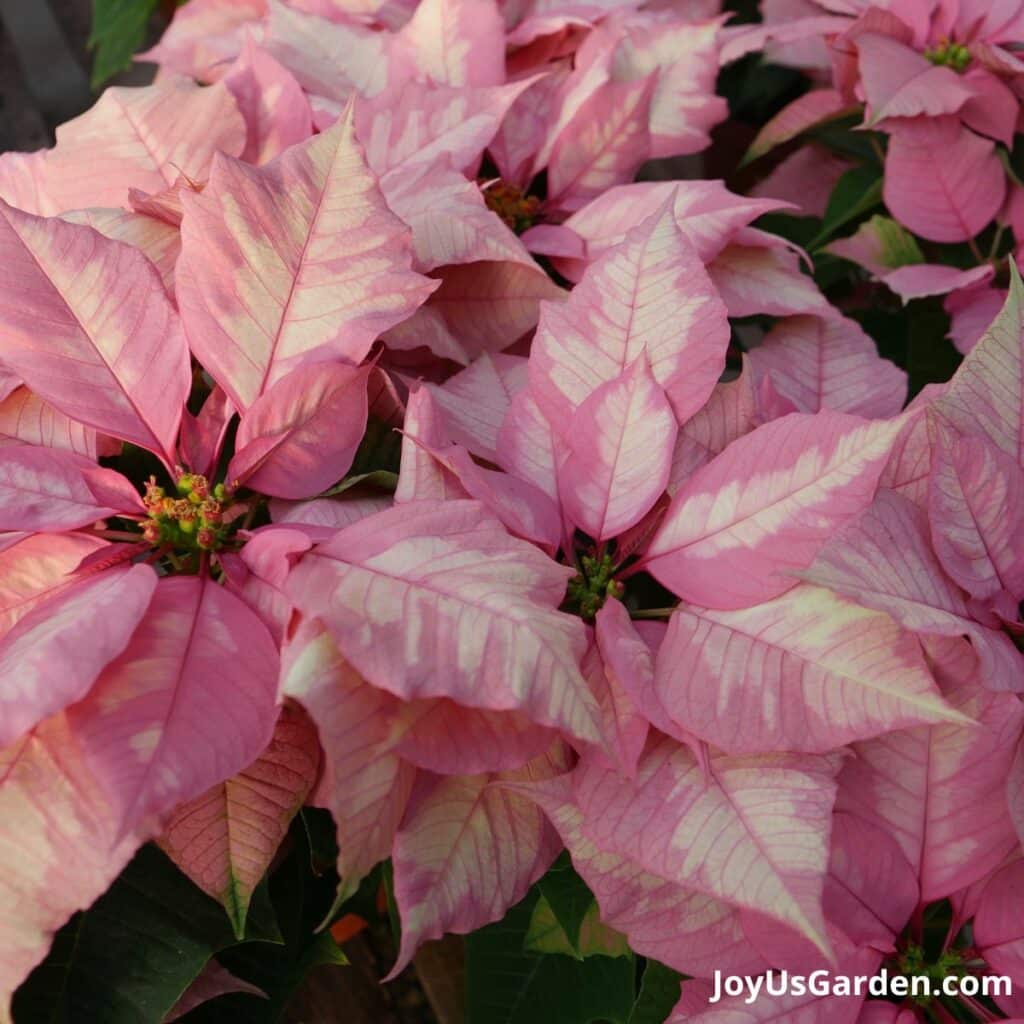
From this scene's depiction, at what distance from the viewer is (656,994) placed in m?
0.48

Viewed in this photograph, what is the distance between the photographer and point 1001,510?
40 cm

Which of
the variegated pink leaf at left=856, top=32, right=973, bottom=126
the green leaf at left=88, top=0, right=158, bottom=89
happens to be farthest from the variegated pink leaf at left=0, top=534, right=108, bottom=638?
the green leaf at left=88, top=0, right=158, bottom=89

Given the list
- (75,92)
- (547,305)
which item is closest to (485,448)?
(547,305)

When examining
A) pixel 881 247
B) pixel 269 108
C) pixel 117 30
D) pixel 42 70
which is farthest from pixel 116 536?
pixel 42 70

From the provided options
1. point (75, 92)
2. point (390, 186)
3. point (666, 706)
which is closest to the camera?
point (666, 706)

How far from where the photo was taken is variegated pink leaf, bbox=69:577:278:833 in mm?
326

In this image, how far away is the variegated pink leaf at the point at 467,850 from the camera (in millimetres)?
380

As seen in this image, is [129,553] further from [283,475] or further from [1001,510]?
[1001,510]

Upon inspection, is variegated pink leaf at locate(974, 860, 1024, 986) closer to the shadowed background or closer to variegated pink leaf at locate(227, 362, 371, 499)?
variegated pink leaf at locate(227, 362, 371, 499)

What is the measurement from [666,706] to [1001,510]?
0.14 meters

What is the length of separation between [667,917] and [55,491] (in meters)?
0.26

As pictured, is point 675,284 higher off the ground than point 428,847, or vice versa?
point 675,284

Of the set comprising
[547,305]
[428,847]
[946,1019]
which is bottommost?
[946,1019]

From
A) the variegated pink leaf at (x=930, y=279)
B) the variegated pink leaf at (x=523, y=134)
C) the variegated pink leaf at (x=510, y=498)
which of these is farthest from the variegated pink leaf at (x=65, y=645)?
the variegated pink leaf at (x=930, y=279)
